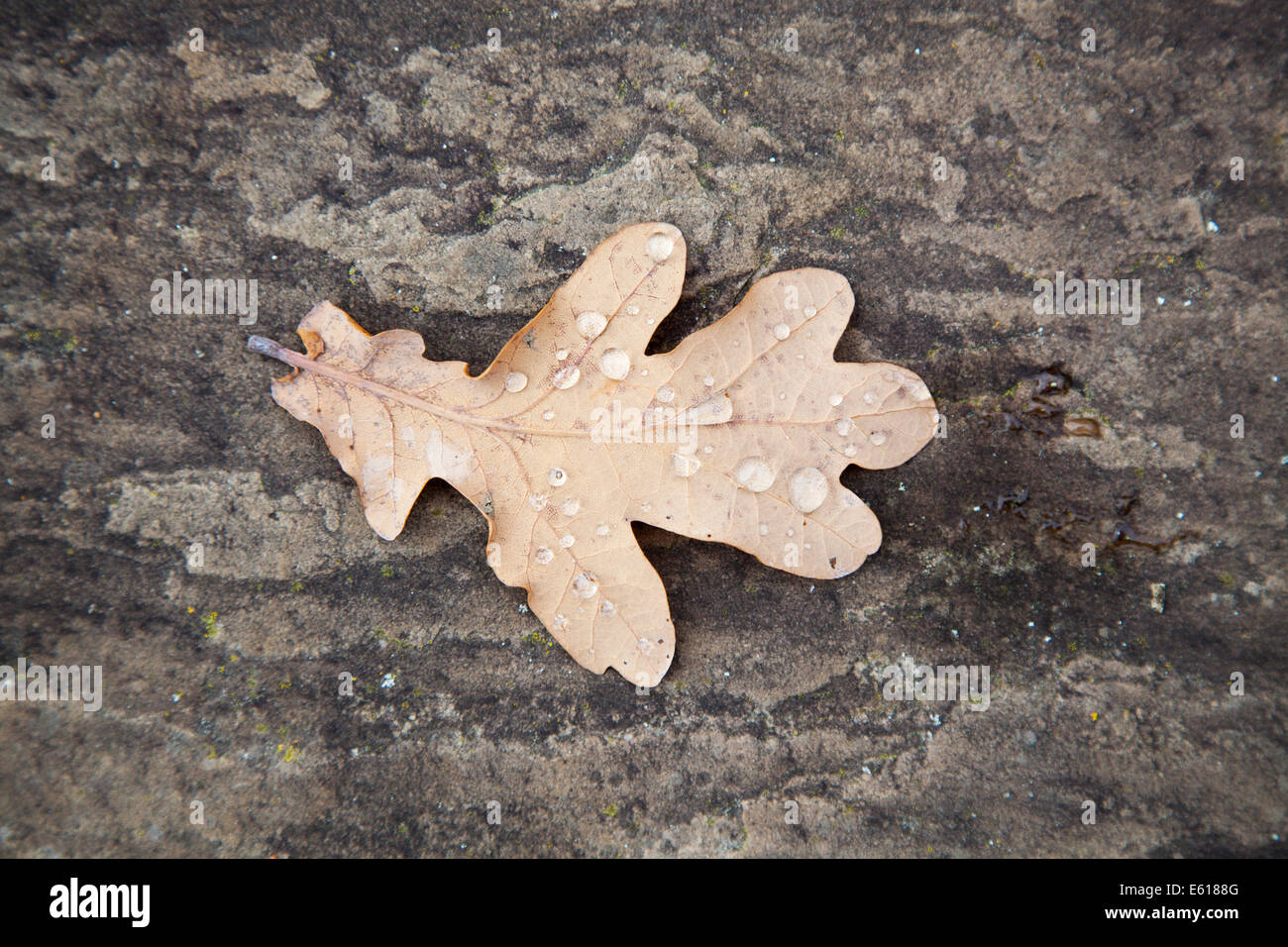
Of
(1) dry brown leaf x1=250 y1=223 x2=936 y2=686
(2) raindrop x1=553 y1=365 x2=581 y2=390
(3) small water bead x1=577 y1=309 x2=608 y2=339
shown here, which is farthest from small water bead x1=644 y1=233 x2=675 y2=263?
(2) raindrop x1=553 y1=365 x2=581 y2=390

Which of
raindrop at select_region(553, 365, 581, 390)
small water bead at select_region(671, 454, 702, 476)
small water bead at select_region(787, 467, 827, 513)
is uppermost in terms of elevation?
raindrop at select_region(553, 365, 581, 390)

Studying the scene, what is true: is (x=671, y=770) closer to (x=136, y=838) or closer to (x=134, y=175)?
(x=136, y=838)

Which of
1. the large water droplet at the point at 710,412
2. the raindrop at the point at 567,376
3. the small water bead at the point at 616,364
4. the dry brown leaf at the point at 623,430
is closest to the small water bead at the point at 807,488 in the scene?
the dry brown leaf at the point at 623,430

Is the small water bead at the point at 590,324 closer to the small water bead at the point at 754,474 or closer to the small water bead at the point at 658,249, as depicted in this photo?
the small water bead at the point at 658,249

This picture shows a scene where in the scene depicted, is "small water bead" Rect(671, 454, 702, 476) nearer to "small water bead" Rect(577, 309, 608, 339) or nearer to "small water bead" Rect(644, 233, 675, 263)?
"small water bead" Rect(577, 309, 608, 339)

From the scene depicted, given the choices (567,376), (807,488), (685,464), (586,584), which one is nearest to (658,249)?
(567,376)

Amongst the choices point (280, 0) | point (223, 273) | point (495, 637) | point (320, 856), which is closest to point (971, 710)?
point (495, 637)

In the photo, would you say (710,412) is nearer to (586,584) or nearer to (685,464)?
(685,464)
